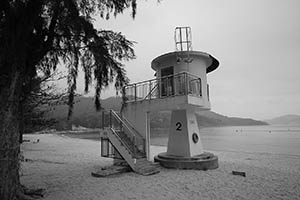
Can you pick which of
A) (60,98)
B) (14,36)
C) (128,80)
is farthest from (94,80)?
(60,98)

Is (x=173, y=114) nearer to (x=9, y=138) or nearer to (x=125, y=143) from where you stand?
(x=125, y=143)

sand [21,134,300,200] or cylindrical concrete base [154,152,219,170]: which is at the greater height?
cylindrical concrete base [154,152,219,170]

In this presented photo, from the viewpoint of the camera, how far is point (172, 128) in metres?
11.0

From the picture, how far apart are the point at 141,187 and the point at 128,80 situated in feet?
12.2

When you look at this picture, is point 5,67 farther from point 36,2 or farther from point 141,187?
point 141,187

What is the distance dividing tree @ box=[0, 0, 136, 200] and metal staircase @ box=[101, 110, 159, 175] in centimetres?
383

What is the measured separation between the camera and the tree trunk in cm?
490

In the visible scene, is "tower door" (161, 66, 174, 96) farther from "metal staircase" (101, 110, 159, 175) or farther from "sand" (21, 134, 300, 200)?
"sand" (21, 134, 300, 200)

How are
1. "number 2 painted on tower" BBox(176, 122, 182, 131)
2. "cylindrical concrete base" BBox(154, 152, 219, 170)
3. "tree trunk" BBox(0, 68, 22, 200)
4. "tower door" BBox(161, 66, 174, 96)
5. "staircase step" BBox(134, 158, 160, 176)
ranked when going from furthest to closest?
1. "number 2 painted on tower" BBox(176, 122, 182, 131)
2. "tower door" BBox(161, 66, 174, 96)
3. "cylindrical concrete base" BBox(154, 152, 219, 170)
4. "staircase step" BBox(134, 158, 160, 176)
5. "tree trunk" BBox(0, 68, 22, 200)

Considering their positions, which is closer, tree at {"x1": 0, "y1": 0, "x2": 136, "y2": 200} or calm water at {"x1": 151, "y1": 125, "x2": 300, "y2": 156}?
tree at {"x1": 0, "y1": 0, "x2": 136, "y2": 200}

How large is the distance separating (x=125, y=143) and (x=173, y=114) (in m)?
3.15

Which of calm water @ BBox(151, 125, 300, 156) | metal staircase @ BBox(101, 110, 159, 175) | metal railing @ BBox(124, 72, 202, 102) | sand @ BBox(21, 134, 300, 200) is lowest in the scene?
calm water @ BBox(151, 125, 300, 156)

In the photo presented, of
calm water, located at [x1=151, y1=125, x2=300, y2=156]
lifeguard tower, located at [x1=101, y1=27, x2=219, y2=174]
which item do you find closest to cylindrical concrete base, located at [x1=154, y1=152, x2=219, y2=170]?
lifeguard tower, located at [x1=101, y1=27, x2=219, y2=174]

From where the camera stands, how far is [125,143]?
9445 millimetres
